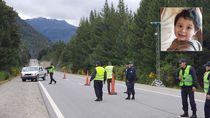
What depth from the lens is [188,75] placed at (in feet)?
45.3

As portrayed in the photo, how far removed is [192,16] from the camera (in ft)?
135

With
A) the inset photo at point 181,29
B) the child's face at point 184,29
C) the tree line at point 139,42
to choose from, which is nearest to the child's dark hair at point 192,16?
the inset photo at point 181,29

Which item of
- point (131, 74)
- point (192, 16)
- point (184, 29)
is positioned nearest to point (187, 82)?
point (131, 74)

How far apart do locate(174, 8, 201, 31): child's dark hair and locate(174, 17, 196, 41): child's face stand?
0.88 feet

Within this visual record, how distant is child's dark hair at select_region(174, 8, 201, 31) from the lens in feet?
134

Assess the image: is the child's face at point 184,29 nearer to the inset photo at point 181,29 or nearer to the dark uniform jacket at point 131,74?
the inset photo at point 181,29

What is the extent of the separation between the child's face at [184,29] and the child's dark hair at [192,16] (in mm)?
269

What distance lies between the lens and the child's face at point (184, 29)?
40.6 m

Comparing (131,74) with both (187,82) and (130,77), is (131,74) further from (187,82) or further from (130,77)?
(187,82)

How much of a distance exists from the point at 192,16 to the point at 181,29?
148cm

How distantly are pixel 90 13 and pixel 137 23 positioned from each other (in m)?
61.5

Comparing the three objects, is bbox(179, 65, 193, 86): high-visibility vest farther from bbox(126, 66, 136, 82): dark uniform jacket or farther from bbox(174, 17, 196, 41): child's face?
bbox(174, 17, 196, 41): child's face

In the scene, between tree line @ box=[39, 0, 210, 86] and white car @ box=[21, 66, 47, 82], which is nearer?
white car @ box=[21, 66, 47, 82]

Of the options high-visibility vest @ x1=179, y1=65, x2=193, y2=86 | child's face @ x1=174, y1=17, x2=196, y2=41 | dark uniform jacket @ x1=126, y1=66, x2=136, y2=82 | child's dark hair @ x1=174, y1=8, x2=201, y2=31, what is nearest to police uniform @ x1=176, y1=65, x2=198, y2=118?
high-visibility vest @ x1=179, y1=65, x2=193, y2=86
